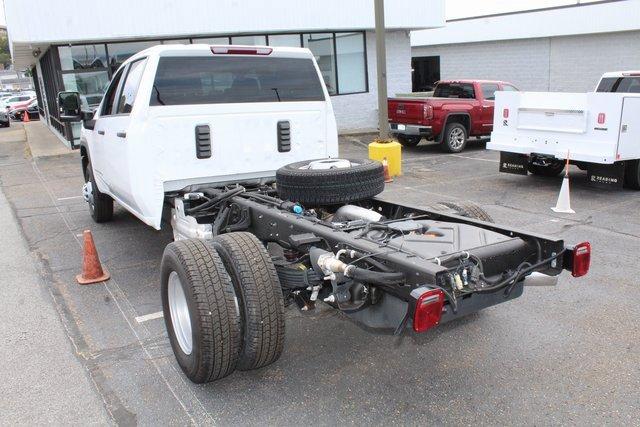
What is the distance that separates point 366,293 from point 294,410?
2.75 feet

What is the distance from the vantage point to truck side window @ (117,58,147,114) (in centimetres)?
555

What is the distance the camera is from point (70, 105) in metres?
6.94

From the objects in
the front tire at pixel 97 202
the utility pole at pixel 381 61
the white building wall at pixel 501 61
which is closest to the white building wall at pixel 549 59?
the white building wall at pixel 501 61

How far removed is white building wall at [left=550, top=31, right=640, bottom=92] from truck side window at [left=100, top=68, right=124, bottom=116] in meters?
22.9

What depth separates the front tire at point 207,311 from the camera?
3.42m

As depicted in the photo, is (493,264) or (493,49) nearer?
(493,264)

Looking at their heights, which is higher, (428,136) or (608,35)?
(608,35)

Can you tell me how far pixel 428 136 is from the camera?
14.9 metres

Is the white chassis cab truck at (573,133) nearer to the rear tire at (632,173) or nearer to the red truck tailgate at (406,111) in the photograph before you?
the rear tire at (632,173)

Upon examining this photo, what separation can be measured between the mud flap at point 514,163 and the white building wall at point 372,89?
9646 millimetres

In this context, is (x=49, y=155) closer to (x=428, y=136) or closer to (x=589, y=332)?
(x=428, y=136)

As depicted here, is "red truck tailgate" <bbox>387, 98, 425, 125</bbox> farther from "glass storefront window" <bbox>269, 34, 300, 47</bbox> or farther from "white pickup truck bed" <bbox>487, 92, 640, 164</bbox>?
"glass storefront window" <bbox>269, 34, 300, 47</bbox>

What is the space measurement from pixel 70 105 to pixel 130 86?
156 centimetres

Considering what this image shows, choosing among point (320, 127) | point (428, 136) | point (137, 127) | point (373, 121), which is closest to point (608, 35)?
point (373, 121)
